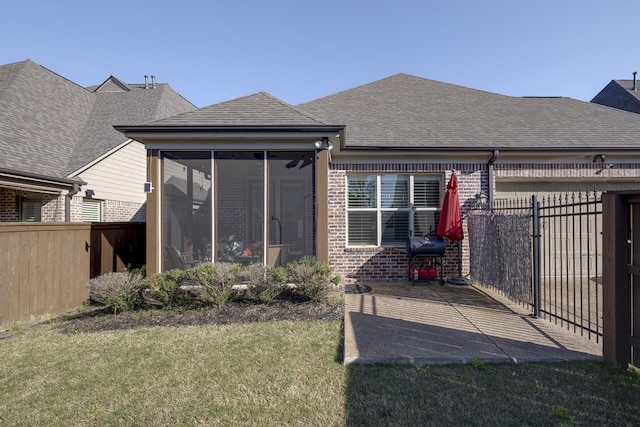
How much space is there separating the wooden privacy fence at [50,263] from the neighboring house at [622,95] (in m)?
18.3

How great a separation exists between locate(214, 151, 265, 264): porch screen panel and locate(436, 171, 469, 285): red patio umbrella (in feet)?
12.6

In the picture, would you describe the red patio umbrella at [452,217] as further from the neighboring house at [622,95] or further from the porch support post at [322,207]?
the neighboring house at [622,95]

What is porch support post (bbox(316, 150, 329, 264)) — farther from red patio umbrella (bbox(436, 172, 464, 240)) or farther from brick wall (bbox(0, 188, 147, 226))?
brick wall (bbox(0, 188, 147, 226))

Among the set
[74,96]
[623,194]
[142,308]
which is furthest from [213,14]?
[623,194]

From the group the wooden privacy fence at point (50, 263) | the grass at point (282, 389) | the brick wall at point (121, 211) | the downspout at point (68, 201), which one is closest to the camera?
the grass at point (282, 389)

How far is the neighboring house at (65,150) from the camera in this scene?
9234 mm

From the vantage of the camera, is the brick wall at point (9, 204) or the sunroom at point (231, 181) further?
the brick wall at point (9, 204)

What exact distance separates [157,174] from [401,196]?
17.4 ft

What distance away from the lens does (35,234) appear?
19.1 feet

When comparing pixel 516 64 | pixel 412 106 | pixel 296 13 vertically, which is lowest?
pixel 412 106

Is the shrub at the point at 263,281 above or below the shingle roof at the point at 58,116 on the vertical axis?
below

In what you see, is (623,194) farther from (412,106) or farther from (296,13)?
(296,13)

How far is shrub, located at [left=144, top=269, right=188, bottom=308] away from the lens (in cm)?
572

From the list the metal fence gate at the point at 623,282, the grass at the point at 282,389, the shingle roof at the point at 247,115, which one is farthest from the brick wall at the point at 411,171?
the metal fence gate at the point at 623,282
